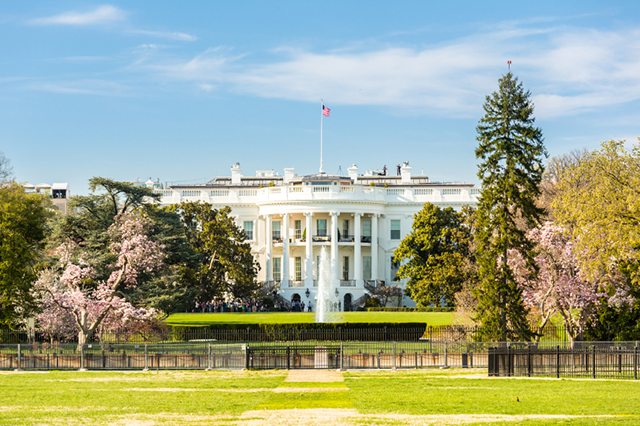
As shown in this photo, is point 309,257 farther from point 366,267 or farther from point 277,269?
point 366,267

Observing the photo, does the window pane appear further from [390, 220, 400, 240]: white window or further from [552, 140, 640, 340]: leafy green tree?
[552, 140, 640, 340]: leafy green tree

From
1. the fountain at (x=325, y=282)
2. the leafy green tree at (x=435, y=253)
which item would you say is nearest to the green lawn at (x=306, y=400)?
the leafy green tree at (x=435, y=253)

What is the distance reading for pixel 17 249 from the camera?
36781mm

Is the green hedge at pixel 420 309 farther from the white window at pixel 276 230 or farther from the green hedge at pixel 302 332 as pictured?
the green hedge at pixel 302 332

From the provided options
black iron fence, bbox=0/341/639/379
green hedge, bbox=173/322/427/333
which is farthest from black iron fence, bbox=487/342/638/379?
green hedge, bbox=173/322/427/333

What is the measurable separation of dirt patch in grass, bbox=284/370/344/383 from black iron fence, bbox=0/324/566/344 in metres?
11.7

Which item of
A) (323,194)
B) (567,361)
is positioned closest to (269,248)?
(323,194)

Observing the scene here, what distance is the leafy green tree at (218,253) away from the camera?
65.2 metres

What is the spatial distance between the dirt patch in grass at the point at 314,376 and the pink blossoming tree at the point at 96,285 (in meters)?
11.4

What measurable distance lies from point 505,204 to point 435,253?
32.8 metres

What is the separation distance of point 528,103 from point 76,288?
71.9 feet

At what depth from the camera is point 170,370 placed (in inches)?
1168

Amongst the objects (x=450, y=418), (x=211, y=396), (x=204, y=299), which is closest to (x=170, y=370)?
(x=211, y=396)

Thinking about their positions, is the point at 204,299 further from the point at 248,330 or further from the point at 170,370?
the point at 170,370
